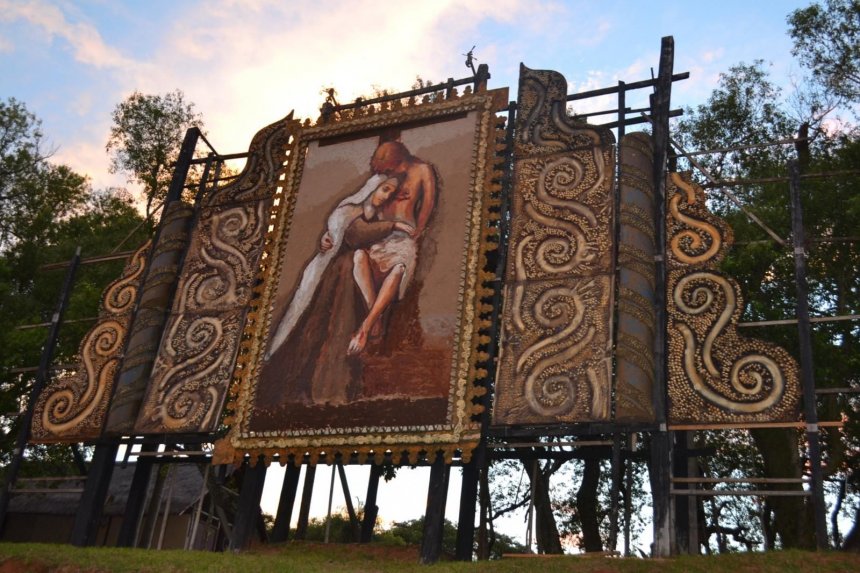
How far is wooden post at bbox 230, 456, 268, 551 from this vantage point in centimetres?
1173

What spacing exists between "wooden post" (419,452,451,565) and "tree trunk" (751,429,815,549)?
228 inches

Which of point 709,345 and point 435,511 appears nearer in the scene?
point 709,345

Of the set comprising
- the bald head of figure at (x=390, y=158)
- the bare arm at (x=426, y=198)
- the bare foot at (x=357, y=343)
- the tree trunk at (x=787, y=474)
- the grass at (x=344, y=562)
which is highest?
the bald head of figure at (x=390, y=158)

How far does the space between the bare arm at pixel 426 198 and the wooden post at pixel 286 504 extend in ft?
12.7

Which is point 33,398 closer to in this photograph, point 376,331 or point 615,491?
point 376,331

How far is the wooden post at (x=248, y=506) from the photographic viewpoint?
11727 mm

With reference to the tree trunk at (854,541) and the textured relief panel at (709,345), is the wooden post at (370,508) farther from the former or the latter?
the tree trunk at (854,541)

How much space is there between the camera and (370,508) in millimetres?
14000

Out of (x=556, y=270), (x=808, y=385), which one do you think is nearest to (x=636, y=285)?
(x=556, y=270)

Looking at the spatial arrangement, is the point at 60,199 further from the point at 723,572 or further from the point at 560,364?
the point at 723,572

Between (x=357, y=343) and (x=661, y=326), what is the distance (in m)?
4.05

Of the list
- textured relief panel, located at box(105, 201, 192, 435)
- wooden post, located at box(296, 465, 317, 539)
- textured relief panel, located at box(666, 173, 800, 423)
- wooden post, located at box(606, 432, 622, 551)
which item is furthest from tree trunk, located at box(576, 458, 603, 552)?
textured relief panel, located at box(105, 201, 192, 435)

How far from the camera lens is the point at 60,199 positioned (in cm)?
2183

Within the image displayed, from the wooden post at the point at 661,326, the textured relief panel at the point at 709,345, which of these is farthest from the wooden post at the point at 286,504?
the textured relief panel at the point at 709,345
